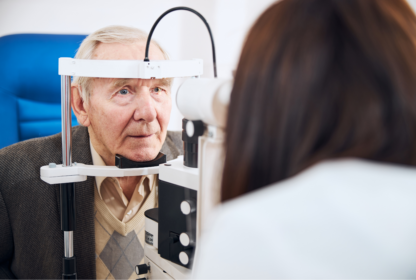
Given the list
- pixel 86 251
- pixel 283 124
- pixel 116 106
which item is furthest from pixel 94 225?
pixel 283 124

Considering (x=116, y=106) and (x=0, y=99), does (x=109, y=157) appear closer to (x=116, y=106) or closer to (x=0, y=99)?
(x=116, y=106)

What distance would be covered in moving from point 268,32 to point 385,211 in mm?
232

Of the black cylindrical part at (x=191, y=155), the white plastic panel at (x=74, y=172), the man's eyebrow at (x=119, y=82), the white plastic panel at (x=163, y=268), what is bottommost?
the white plastic panel at (x=163, y=268)

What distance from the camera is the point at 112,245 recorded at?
119 centimetres

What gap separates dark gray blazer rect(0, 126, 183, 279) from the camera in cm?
113

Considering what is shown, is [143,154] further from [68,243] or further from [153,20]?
[153,20]

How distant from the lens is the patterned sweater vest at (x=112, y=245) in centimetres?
118

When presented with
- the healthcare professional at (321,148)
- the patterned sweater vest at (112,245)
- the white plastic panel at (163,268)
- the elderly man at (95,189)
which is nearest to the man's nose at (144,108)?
the elderly man at (95,189)

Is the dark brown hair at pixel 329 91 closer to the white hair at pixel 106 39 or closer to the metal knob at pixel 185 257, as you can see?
the metal knob at pixel 185 257

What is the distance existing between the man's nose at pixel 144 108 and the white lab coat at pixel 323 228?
802 millimetres

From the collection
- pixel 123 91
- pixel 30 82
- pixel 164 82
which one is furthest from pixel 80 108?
pixel 30 82

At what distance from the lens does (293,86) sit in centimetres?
40

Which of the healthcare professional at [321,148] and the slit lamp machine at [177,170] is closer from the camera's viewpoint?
the healthcare professional at [321,148]

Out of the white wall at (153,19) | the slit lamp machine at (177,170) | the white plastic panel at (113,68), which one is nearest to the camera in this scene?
the slit lamp machine at (177,170)
